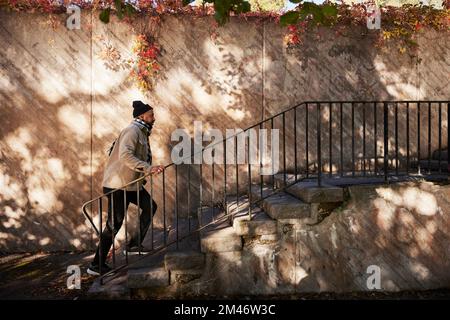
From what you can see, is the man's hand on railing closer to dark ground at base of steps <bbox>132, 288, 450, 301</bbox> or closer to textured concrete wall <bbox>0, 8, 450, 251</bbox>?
dark ground at base of steps <bbox>132, 288, 450, 301</bbox>

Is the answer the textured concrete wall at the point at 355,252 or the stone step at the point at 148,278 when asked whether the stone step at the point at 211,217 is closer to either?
the textured concrete wall at the point at 355,252

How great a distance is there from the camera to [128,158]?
409 centimetres

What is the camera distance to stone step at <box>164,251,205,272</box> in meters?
4.11

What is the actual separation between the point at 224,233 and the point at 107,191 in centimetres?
154

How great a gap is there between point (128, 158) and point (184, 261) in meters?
1.38

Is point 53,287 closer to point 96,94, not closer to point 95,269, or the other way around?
point 95,269

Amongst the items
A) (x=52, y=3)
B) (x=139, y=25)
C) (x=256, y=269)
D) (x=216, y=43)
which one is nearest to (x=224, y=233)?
(x=256, y=269)

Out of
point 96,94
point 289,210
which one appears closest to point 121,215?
point 289,210

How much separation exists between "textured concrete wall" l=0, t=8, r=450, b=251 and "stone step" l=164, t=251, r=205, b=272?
6.93ft

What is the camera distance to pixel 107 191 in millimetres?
4340

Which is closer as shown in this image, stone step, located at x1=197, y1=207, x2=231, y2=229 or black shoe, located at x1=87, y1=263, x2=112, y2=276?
black shoe, located at x1=87, y1=263, x2=112, y2=276

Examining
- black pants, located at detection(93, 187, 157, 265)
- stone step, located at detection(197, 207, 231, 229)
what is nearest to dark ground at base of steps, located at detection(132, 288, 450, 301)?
stone step, located at detection(197, 207, 231, 229)

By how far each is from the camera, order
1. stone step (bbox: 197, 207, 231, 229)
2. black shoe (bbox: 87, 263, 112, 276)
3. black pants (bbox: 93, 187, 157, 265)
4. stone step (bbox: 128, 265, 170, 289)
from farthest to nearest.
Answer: stone step (bbox: 197, 207, 231, 229)
black shoe (bbox: 87, 263, 112, 276)
black pants (bbox: 93, 187, 157, 265)
stone step (bbox: 128, 265, 170, 289)

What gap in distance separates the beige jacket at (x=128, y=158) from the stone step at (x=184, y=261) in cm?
95
